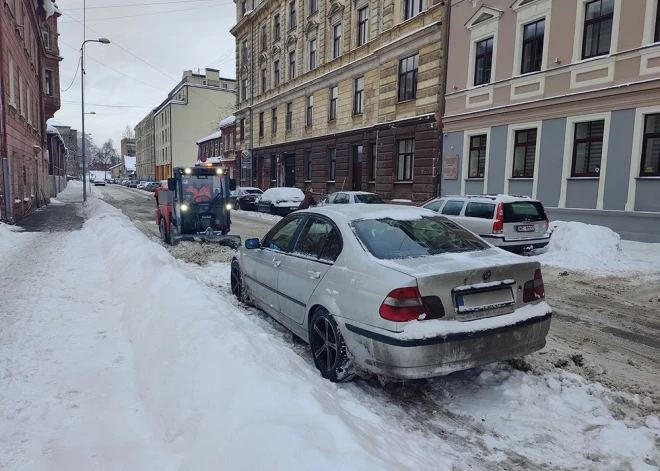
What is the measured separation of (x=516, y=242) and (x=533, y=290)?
21.9 feet

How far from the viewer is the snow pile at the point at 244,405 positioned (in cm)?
218

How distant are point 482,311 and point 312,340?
5.08 ft

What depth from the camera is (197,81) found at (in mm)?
64438

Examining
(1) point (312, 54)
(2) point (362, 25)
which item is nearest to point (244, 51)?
(1) point (312, 54)

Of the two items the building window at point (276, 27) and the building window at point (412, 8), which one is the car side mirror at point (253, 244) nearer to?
the building window at point (412, 8)

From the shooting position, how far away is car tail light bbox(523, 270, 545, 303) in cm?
360

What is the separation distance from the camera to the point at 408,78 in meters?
20.1

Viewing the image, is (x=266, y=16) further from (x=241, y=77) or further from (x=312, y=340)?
(x=312, y=340)

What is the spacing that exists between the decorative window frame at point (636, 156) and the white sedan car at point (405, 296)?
34.5 ft

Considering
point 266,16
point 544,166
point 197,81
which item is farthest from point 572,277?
point 197,81

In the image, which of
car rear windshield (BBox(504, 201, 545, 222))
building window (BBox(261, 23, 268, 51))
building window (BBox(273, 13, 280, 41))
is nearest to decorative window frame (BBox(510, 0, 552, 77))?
car rear windshield (BBox(504, 201, 545, 222))

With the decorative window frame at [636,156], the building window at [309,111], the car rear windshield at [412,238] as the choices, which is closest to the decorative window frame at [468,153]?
the decorative window frame at [636,156]

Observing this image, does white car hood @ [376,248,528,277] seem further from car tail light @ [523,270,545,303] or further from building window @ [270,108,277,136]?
building window @ [270,108,277,136]

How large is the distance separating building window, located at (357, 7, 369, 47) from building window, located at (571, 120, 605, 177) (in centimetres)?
1327
